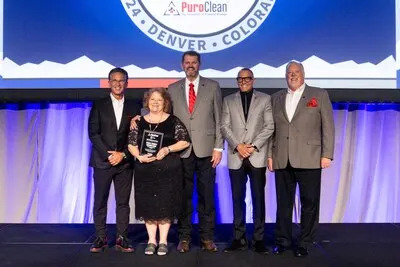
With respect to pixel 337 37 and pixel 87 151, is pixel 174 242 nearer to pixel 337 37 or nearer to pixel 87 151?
pixel 87 151

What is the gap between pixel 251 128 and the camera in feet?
11.2

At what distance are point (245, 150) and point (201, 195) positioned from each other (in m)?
0.51

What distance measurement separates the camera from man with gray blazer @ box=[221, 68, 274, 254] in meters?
3.39

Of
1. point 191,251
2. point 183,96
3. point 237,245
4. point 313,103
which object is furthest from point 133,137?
point 313,103

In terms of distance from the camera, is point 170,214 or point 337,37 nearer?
point 170,214

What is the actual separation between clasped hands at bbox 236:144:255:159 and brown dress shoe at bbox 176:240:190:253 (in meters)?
0.82

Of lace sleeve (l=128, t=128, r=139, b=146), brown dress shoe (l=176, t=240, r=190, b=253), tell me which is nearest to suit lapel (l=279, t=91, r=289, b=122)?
lace sleeve (l=128, t=128, r=139, b=146)

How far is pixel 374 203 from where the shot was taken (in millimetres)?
4938

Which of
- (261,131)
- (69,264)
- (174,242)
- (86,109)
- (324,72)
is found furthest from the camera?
(86,109)

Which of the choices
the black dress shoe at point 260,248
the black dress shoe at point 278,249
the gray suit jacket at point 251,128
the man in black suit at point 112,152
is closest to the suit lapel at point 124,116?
the man in black suit at point 112,152

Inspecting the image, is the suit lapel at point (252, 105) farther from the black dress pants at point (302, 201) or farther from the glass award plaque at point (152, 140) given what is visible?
the glass award plaque at point (152, 140)

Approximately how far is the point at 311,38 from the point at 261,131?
142 centimetres

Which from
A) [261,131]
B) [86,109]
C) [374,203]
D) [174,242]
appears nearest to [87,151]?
[86,109]

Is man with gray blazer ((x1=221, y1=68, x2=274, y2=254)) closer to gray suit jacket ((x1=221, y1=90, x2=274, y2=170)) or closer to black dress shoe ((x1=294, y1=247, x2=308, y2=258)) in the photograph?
gray suit jacket ((x1=221, y1=90, x2=274, y2=170))
